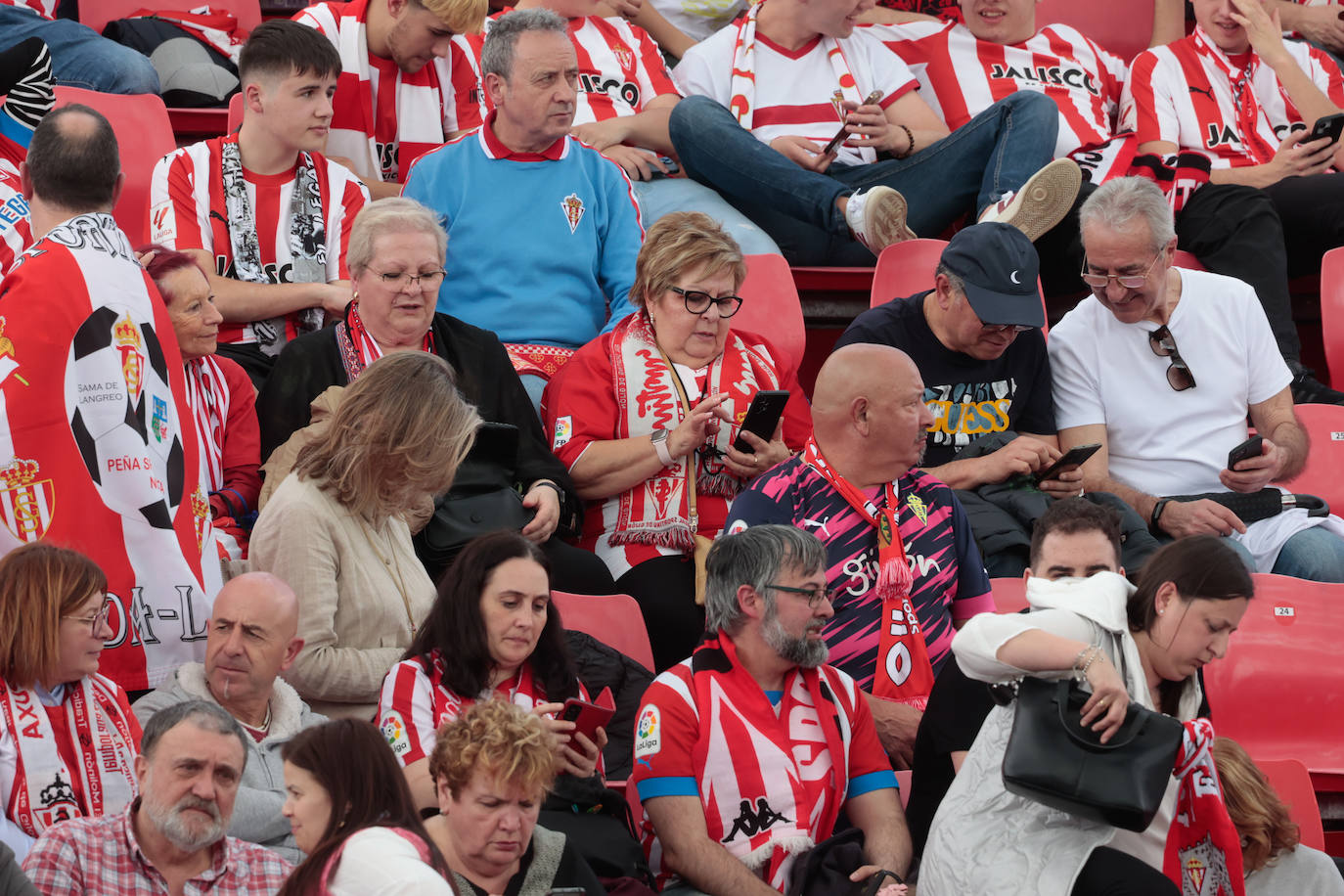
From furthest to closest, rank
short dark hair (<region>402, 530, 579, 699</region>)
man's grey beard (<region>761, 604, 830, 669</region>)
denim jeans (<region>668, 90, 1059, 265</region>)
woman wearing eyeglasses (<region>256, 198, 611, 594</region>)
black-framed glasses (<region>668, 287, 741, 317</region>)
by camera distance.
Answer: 1. denim jeans (<region>668, 90, 1059, 265</region>)
2. black-framed glasses (<region>668, 287, 741, 317</region>)
3. woman wearing eyeglasses (<region>256, 198, 611, 594</region>)
4. man's grey beard (<region>761, 604, 830, 669</region>)
5. short dark hair (<region>402, 530, 579, 699</region>)

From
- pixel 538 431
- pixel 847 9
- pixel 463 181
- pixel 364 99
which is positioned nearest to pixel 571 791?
pixel 538 431

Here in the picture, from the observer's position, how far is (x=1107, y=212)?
423cm

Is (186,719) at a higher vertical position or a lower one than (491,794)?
higher

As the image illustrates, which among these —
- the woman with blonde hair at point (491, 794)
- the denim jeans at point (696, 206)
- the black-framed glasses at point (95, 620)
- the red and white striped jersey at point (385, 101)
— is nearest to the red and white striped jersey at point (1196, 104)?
the denim jeans at point (696, 206)

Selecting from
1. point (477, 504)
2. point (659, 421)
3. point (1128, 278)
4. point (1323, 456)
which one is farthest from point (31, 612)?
point (1323, 456)

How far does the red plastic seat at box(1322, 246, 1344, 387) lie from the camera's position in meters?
5.14

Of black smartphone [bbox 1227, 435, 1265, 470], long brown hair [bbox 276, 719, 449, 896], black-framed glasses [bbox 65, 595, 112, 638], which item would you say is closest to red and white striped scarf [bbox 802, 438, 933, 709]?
black smartphone [bbox 1227, 435, 1265, 470]

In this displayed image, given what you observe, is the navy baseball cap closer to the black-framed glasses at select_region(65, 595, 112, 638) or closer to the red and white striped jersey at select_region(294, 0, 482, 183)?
the red and white striped jersey at select_region(294, 0, 482, 183)

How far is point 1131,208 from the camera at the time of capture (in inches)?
166

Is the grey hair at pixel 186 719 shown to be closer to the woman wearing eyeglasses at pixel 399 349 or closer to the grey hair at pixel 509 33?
the woman wearing eyeglasses at pixel 399 349

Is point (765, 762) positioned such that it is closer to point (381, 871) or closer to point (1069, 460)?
point (381, 871)

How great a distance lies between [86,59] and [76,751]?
2.94 meters

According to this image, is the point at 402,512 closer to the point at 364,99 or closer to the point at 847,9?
the point at 364,99

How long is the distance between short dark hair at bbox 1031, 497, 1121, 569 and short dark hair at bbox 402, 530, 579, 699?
0.88 meters
